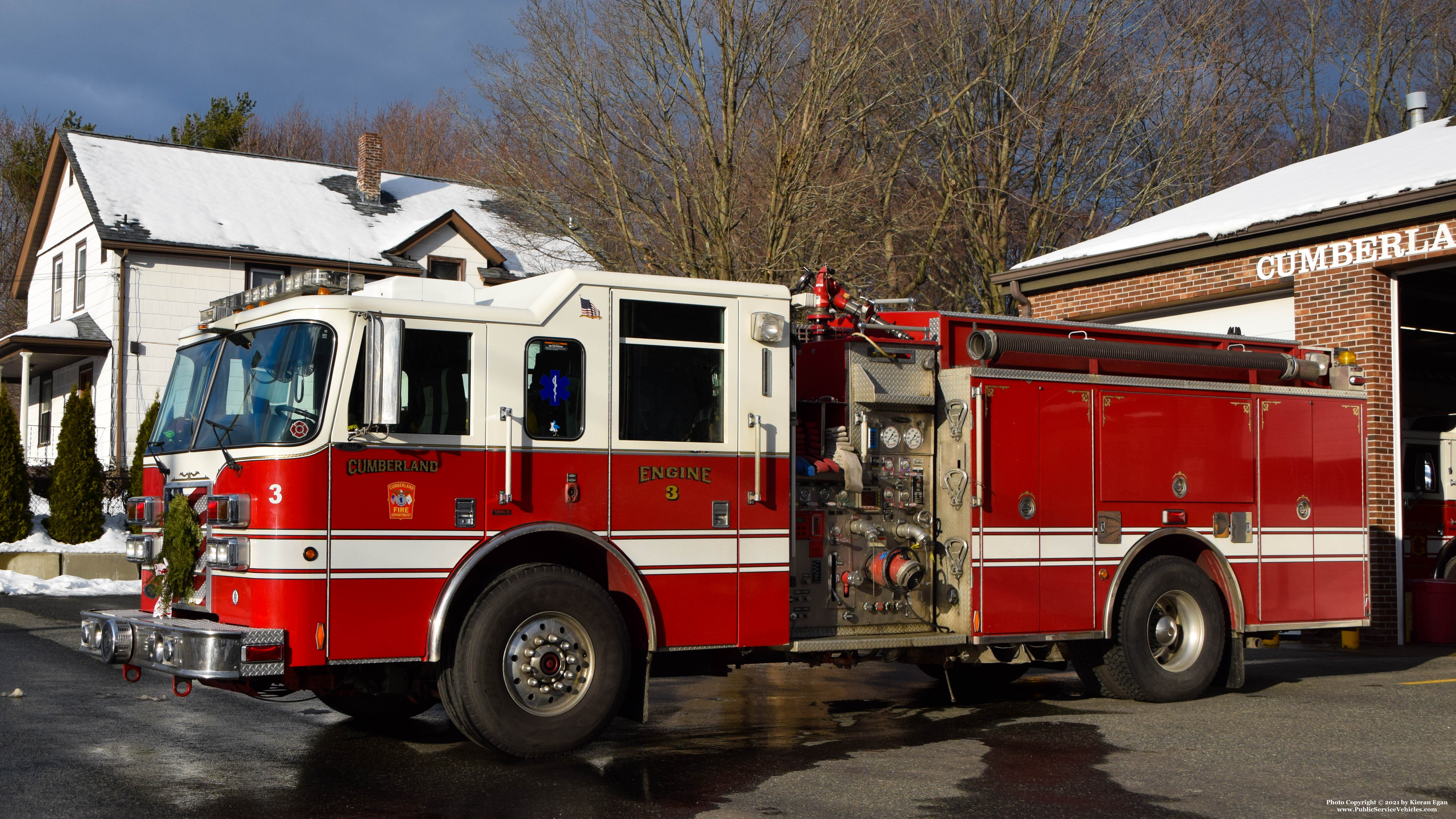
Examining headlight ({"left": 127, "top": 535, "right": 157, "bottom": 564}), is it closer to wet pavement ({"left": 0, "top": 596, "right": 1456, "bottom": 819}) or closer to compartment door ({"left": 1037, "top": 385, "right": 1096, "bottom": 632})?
wet pavement ({"left": 0, "top": 596, "right": 1456, "bottom": 819})

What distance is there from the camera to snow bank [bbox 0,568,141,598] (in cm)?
1758

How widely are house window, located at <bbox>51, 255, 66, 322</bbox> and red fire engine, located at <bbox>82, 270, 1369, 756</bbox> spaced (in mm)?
26871

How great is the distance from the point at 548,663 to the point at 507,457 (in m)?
1.17

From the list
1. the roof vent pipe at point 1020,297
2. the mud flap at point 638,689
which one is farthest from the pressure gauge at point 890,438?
the roof vent pipe at point 1020,297

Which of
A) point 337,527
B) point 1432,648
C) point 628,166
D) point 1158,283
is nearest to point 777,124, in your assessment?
point 628,166

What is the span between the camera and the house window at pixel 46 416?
3188 cm

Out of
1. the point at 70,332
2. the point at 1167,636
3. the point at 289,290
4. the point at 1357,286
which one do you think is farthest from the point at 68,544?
the point at 1357,286

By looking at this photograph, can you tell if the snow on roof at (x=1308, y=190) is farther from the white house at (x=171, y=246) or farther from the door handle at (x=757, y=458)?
the white house at (x=171, y=246)

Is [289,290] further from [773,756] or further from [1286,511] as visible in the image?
[1286,511]

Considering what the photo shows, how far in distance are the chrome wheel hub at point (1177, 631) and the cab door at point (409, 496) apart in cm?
539

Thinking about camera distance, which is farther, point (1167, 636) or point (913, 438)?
point (1167, 636)

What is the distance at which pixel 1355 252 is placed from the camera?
13.6 m

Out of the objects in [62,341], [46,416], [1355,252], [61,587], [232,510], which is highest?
[62,341]

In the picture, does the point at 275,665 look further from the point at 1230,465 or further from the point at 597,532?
the point at 1230,465
